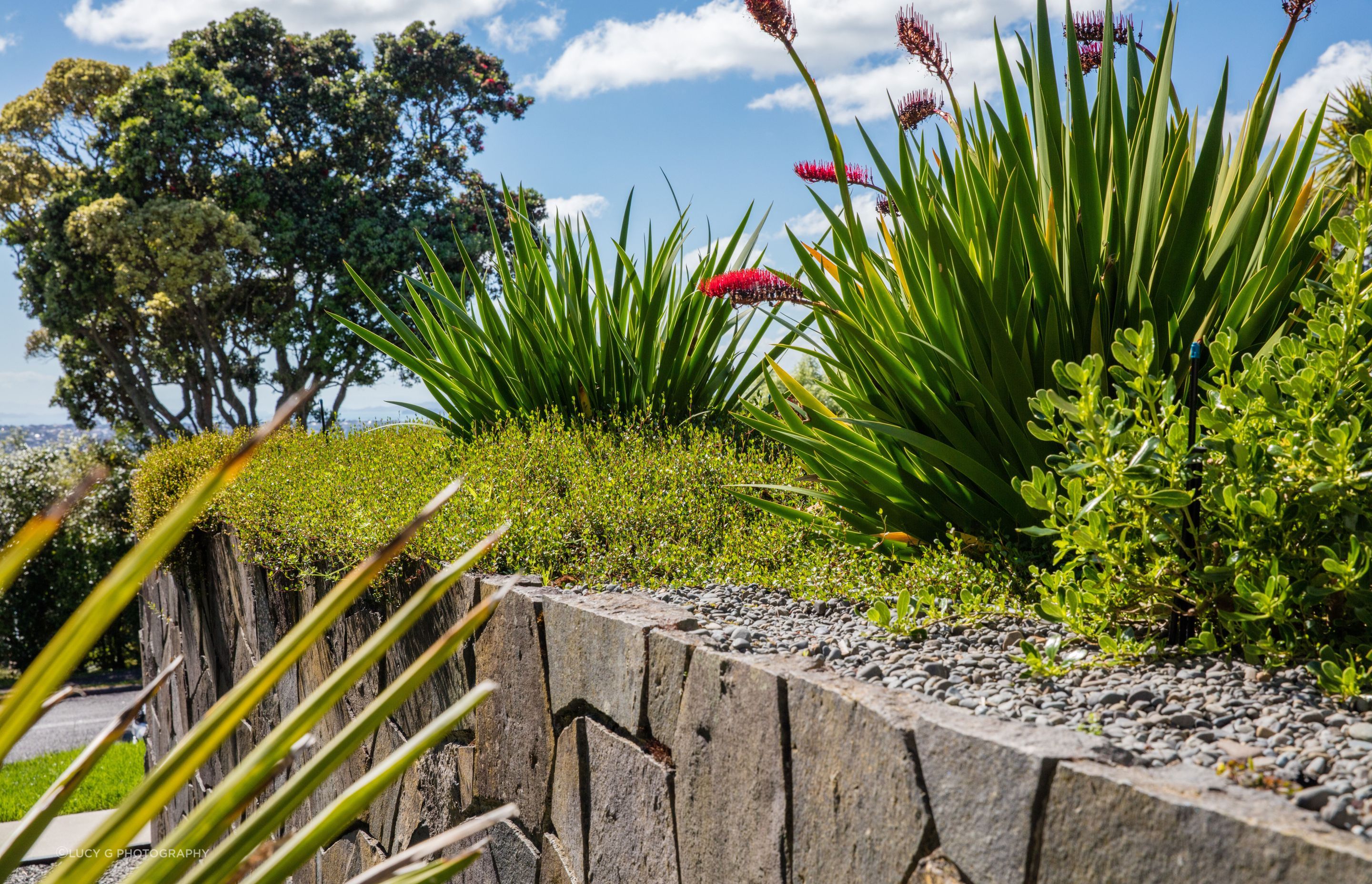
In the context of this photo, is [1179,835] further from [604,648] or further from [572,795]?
[572,795]

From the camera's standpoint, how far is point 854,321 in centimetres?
293

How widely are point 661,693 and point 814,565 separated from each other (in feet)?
3.14

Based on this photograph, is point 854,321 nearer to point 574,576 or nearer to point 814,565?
point 814,565

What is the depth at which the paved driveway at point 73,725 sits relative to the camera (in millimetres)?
15289

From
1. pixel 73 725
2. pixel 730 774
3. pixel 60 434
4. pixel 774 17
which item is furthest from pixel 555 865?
pixel 60 434

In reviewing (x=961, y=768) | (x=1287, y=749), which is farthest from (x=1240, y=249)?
(x=961, y=768)

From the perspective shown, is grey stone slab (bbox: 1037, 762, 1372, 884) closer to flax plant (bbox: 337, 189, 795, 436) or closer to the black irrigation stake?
the black irrigation stake

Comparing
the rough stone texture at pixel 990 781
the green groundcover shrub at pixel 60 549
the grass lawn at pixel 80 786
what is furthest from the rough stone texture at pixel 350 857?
the green groundcover shrub at pixel 60 549

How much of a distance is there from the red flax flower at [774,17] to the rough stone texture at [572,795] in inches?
87.9

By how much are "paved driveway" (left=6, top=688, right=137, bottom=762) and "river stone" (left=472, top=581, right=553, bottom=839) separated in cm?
1398

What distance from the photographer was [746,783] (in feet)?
6.21

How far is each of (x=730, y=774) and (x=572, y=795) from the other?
A: 2.55 feet

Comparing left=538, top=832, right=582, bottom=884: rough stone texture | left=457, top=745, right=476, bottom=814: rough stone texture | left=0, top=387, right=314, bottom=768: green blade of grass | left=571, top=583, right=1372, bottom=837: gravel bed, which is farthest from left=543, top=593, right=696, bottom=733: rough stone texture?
left=0, top=387, right=314, bottom=768: green blade of grass

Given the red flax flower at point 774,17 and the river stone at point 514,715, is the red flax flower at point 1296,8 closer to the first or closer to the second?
the red flax flower at point 774,17
